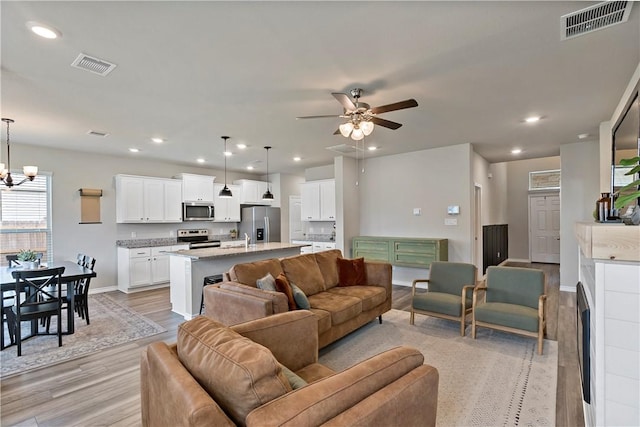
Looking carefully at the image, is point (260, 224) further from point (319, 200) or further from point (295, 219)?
point (319, 200)

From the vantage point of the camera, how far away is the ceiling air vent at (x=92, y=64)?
2500mm

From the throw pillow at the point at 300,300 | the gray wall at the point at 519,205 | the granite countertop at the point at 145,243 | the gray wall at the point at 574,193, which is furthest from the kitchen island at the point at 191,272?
the gray wall at the point at 519,205

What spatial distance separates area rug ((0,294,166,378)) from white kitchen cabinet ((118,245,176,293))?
3.88 ft

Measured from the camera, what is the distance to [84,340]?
361 cm

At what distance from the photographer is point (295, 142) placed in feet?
17.7

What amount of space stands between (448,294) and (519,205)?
7.16 metres

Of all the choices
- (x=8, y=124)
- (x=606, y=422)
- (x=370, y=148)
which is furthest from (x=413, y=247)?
(x=8, y=124)

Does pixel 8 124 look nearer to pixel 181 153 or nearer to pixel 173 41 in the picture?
pixel 181 153

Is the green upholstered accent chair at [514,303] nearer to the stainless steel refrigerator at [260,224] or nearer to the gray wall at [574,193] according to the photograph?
the gray wall at [574,193]

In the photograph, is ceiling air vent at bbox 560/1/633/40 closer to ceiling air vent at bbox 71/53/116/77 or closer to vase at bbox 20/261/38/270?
ceiling air vent at bbox 71/53/116/77

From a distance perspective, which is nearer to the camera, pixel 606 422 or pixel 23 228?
pixel 606 422

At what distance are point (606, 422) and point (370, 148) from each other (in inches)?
203

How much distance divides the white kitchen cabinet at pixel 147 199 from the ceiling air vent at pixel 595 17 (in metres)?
6.93

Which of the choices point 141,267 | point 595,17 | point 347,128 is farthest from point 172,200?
point 595,17
